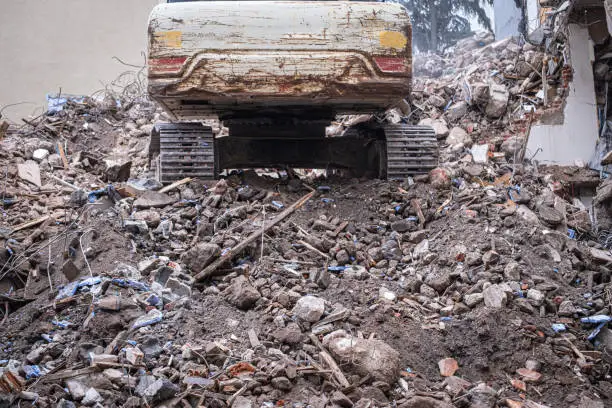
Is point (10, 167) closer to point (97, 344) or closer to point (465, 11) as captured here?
point (97, 344)

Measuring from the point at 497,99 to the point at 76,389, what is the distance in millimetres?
6911

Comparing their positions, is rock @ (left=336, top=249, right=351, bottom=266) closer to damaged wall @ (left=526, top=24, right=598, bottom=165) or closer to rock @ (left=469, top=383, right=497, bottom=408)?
rock @ (left=469, top=383, right=497, bottom=408)

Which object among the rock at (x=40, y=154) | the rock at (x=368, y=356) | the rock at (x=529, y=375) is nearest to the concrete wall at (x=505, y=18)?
the rock at (x=40, y=154)

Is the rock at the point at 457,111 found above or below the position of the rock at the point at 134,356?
above

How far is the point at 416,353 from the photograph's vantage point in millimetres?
3043

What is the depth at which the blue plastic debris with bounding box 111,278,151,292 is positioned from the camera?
350cm

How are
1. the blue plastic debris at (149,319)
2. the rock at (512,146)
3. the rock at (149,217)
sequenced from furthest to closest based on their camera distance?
1. the rock at (512,146)
2. the rock at (149,217)
3. the blue plastic debris at (149,319)

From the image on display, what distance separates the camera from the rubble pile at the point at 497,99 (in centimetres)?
760

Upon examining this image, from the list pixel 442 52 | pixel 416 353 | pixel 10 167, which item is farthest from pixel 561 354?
pixel 442 52

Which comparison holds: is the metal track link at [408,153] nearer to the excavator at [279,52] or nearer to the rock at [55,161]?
the excavator at [279,52]

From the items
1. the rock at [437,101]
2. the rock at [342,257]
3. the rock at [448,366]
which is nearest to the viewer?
the rock at [448,366]

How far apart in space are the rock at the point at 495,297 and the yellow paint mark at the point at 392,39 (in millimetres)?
2152

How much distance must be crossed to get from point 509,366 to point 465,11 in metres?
14.9

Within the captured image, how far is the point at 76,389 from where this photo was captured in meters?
2.62
